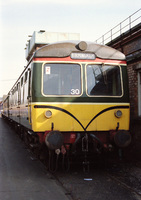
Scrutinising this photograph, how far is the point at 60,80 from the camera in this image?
23.1 ft

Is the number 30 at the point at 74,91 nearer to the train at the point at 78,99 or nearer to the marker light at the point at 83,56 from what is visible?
the train at the point at 78,99

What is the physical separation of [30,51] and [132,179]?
46.7m

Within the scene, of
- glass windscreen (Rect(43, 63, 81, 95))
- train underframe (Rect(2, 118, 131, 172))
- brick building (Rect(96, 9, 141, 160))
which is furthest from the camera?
brick building (Rect(96, 9, 141, 160))

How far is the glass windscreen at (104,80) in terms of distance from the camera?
23.8 feet

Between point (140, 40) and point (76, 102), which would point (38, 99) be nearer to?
point (76, 102)

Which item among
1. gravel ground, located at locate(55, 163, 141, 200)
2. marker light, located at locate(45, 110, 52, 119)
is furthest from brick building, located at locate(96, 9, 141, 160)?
marker light, located at locate(45, 110, 52, 119)

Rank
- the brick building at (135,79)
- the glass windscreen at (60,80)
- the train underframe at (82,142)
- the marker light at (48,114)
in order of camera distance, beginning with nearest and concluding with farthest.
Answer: the train underframe at (82,142) → the marker light at (48,114) → the glass windscreen at (60,80) → the brick building at (135,79)

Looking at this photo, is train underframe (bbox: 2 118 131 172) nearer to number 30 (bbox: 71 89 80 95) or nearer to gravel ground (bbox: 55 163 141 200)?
gravel ground (bbox: 55 163 141 200)

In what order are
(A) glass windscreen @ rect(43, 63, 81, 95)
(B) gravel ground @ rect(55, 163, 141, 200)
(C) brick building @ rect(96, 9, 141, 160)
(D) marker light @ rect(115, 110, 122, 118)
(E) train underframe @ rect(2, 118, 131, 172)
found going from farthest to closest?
1. (C) brick building @ rect(96, 9, 141, 160)
2. (D) marker light @ rect(115, 110, 122, 118)
3. (A) glass windscreen @ rect(43, 63, 81, 95)
4. (E) train underframe @ rect(2, 118, 131, 172)
5. (B) gravel ground @ rect(55, 163, 141, 200)

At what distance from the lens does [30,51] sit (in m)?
51.4

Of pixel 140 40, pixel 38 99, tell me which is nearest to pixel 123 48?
pixel 140 40

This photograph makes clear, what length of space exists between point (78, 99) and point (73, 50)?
1.18 metres

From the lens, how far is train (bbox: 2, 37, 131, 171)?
22.4 feet

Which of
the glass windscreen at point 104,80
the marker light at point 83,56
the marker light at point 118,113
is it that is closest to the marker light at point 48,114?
the glass windscreen at point 104,80
